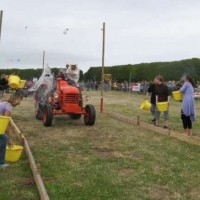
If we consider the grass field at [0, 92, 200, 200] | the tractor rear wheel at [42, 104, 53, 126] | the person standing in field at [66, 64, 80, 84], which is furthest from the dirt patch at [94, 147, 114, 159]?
the person standing in field at [66, 64, 80, 84]

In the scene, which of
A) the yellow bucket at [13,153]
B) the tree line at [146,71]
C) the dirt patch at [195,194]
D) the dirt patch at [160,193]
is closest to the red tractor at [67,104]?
the yellow bucket at [13,153]

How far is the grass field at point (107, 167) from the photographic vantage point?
6.94 metres

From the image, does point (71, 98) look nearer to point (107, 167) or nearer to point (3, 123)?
point (107, 167)

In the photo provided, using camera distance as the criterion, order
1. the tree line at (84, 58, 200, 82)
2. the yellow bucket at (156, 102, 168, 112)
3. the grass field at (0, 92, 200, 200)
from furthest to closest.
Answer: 1. the tree line at (84, 58, 200, 82)
2. the yellow bucket at (156, 102, 168, 112)
3. the grass field at (0, 92, 200, 200)

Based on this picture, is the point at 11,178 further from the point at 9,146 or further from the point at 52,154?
the point at 52,154

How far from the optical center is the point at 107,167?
858cm

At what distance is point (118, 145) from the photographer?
1103cm

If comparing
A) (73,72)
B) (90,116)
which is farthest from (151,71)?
(90,116)

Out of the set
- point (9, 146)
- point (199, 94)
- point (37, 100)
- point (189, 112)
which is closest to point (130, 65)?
point (199, 94)

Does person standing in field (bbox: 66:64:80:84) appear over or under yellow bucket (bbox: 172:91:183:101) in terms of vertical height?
over

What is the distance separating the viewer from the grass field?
694 cm

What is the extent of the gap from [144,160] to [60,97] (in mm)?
6267

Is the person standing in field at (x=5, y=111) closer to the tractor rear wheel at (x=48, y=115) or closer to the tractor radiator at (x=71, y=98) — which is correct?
the tractor rear wheel at (x=48, y=115)

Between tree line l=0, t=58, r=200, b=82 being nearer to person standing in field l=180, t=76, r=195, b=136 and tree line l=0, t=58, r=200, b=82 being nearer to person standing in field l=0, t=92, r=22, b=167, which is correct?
person standing in field l=180, t=76, r=195, b=136
